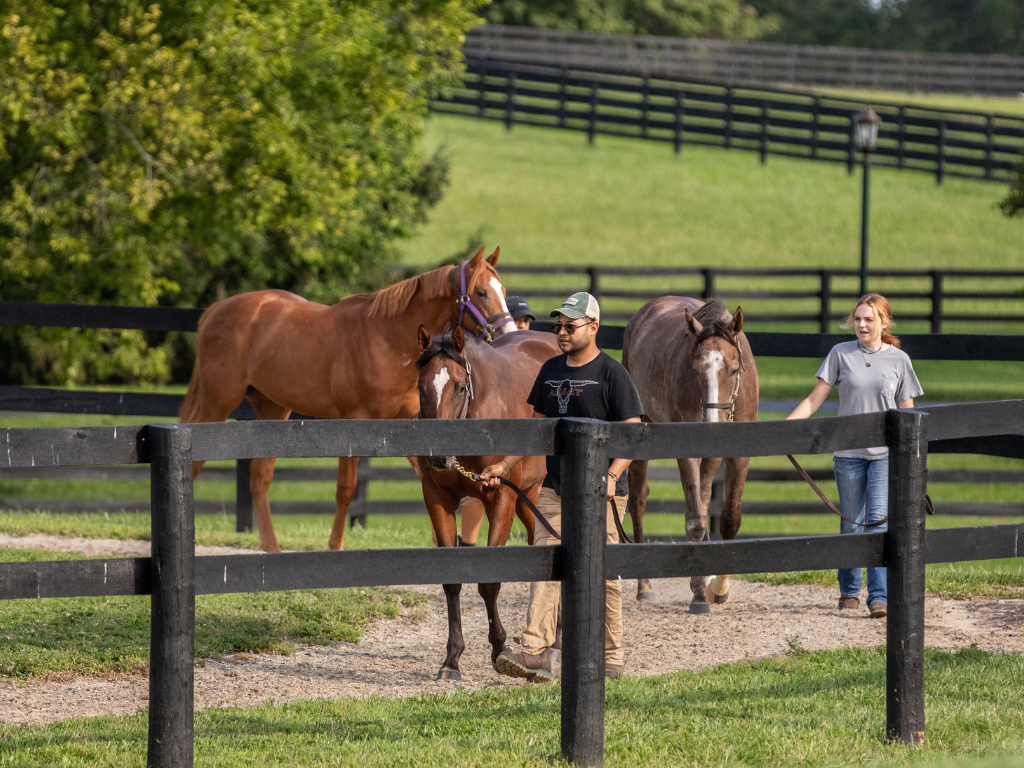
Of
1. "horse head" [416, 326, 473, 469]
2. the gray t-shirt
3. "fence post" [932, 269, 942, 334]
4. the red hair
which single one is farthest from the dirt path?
"fence post" [932, 269, 942, 334]

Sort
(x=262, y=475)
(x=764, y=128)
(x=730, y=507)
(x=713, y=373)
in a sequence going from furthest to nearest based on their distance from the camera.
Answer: (x=764, y=128), (x=262, y=475), (x=730, y=507), (x=713, y=373)

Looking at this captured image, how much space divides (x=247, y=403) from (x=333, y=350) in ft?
4.54

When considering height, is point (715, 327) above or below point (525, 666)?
above

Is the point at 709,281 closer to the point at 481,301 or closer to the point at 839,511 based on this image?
the point at 481,301

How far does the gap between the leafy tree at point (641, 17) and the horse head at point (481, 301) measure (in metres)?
42.8

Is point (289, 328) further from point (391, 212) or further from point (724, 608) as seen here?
point (391, 212)

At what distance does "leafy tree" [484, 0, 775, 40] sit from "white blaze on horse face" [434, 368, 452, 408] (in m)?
45.2

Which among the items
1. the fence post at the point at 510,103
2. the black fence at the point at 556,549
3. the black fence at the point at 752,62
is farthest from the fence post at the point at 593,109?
the black fence at the point at 556,549

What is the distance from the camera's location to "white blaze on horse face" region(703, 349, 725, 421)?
6480 millimetres

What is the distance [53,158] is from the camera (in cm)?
1372

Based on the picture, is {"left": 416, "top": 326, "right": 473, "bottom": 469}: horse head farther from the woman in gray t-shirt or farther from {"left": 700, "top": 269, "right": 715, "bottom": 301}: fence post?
{"left": 700, "top": 269, "right": 715, "bottom": 301}: fence post

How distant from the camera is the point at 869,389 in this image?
6652 millimetres

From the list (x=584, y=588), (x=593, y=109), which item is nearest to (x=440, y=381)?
(x=584, y=588)

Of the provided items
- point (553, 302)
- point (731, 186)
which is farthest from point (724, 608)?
point (731, 186)
